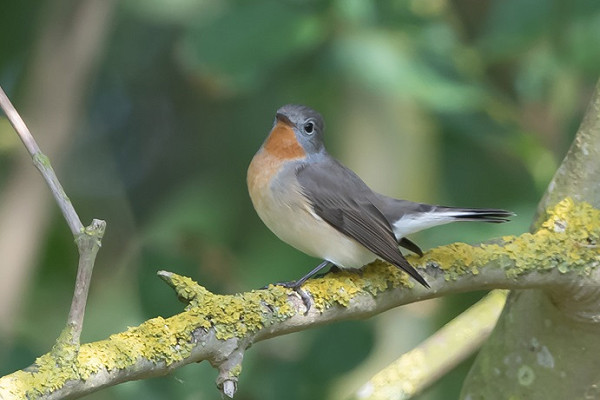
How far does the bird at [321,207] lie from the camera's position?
120 inches

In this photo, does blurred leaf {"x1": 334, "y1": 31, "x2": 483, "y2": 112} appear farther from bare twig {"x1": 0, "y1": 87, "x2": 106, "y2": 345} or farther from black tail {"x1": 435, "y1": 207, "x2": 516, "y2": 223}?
bare twig {"x1": 0, "y1": 87, "x2": 106, "y2": 345}

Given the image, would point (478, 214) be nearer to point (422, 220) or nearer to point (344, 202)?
point (422, 220)

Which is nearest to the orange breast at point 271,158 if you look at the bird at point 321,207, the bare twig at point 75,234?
the bird at point 321,207

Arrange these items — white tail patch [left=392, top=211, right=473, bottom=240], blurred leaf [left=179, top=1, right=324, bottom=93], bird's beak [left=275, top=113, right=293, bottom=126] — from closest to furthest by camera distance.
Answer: white tail patch [left=392, top=211, right=473, bottom=240], bird's beak [left=275, top=113, right=293, bottom=126], blurred leaf [left=179, top=1, right=324, bottom=93]

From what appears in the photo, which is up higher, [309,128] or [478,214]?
[309,128]

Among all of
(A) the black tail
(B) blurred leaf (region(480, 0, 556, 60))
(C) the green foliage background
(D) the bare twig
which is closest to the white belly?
(A) the black tail

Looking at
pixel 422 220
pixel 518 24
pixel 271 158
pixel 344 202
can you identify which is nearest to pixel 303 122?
pixel 271 158

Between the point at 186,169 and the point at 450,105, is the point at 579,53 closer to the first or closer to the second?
the point at 450,105

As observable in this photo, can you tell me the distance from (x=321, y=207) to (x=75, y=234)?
1449 millimetres

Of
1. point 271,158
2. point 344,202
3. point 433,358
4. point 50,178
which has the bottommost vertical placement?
point 433,358

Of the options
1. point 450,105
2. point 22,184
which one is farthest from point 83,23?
point 450,105

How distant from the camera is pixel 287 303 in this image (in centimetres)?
228

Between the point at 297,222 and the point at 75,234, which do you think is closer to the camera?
the point at 75,234

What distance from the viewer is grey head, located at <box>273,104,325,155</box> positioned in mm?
3455
